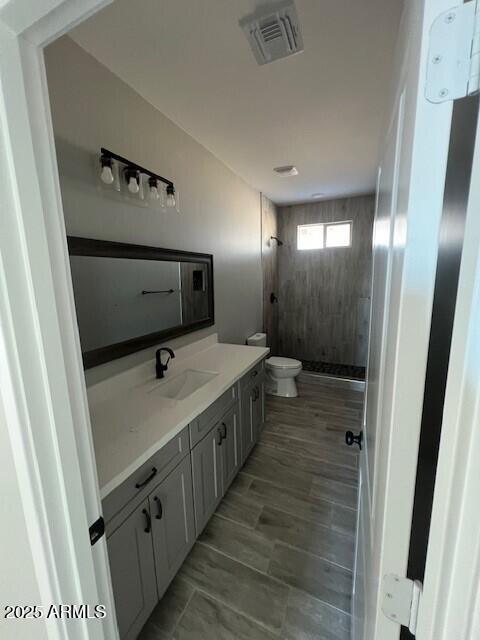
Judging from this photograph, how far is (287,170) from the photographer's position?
2773 millimetres

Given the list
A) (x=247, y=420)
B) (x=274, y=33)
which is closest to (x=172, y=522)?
(x=247, y=420)

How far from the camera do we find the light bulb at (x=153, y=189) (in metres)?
1.63

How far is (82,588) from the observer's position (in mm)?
684

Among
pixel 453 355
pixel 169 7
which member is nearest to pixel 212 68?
pixel 169 7

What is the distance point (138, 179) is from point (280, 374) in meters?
2.48

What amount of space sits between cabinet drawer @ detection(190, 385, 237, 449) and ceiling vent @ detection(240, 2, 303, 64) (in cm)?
179

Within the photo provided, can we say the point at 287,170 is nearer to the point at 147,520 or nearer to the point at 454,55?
the point at 454,55

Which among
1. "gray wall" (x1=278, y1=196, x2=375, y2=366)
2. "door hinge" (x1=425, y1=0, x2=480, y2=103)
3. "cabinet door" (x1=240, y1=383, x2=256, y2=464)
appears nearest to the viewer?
"door hinge" (x1=425, y1=0, x2=480, y2=103)

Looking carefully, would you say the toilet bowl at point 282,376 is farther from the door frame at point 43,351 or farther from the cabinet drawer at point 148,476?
the door frame at point 43,351

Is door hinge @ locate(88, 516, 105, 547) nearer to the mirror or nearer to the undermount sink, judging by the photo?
the mirror

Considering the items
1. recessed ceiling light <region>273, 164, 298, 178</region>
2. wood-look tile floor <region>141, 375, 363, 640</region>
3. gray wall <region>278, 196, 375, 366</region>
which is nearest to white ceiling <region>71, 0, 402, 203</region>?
recessed ceiling light <region>273, 164, 298, 178</region>

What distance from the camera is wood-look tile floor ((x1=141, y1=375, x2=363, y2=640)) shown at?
1.22 meters

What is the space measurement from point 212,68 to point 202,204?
95 centimetres

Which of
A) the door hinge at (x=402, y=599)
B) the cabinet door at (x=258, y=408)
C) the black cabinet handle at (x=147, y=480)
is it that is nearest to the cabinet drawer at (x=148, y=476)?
the black cabinet handle at (x=147, y=480)
